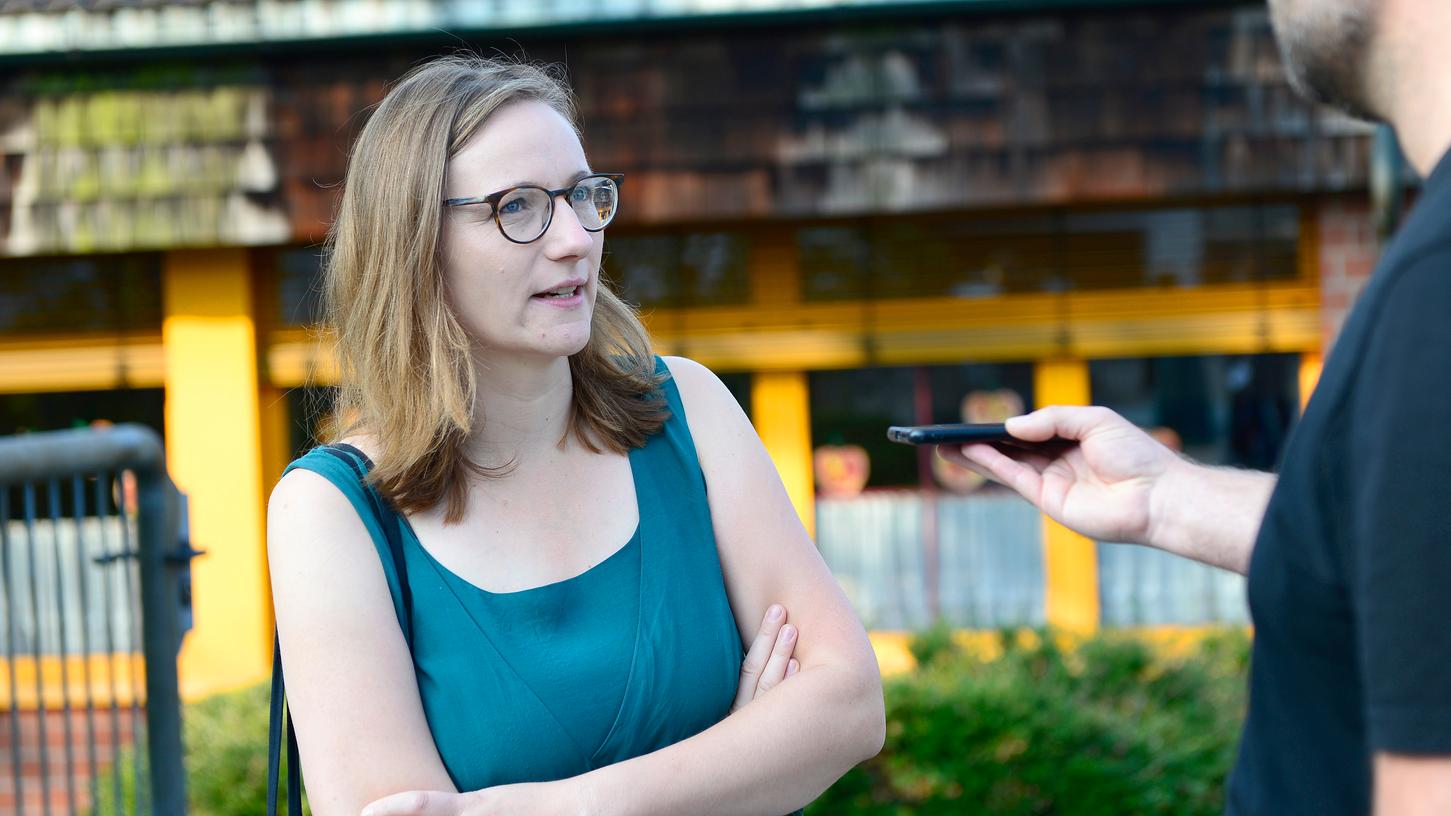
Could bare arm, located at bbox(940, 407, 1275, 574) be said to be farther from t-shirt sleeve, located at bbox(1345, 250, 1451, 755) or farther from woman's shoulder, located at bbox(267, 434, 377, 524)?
woman's shoulder, located at bbox(267, 434, 377, 524)

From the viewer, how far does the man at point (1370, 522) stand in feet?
3.03

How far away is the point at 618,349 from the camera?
2111 mm

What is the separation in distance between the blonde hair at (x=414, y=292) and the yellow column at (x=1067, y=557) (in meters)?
3.86

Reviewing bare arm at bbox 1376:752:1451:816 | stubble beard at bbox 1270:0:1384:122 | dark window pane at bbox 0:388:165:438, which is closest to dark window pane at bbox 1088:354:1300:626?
dark window pane at bbox 0:388:165:438

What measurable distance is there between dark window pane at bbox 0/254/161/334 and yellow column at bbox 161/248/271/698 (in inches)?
6.4

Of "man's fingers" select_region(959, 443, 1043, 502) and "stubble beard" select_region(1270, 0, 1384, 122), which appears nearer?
"stubble beard" select_region(1270, 0, 1384, 122)

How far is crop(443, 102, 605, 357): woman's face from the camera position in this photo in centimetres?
184

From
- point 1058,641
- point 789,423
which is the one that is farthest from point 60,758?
point 1058,641

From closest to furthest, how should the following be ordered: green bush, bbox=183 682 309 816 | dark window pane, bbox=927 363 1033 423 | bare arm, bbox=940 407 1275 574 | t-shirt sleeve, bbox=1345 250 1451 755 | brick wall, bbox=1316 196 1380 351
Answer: t-shirt sleeve, bbox=1345 250 1451 755
bare arm, bbox=940 407 1275 574
green bush, bbox=183 682 309 816
brick wall, bbox=1316 196 1380 351
dark window pane, bbox=927 363 1033 423

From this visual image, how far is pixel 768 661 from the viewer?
187cm

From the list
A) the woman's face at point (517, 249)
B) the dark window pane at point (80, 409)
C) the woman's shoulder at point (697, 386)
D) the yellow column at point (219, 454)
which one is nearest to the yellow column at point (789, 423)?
the yellow column at point (219, 454)

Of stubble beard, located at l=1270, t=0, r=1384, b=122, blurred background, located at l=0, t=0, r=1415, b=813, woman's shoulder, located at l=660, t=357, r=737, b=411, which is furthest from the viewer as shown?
blurred background, located at l=0, t=0, r=1415, b=813

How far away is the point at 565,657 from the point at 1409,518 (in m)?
1.08

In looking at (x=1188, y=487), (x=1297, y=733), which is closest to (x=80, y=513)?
(x=1188, y=487)
